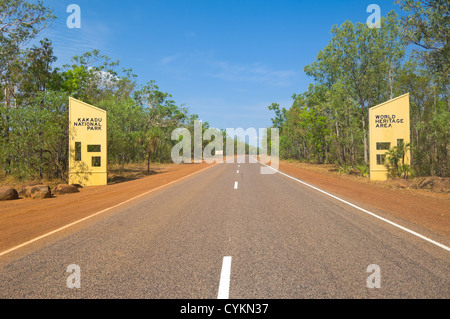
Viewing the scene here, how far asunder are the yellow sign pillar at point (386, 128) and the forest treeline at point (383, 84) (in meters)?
0.84

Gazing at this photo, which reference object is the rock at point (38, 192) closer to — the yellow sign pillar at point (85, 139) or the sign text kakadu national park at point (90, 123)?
the yellow sign pillar at point (85, 139)

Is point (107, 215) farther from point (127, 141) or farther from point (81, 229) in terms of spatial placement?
point (127, 141)

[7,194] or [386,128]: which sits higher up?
[386,128]

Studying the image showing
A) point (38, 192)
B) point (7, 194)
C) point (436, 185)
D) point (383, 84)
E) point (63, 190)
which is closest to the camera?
point (7, 194)

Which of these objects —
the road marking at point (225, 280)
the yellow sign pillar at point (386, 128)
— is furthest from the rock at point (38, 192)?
the yellow sign pillar at point (386, 128)

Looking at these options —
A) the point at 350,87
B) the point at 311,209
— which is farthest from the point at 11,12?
the point at 350,87

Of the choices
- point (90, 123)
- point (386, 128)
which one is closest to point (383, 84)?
point (386, 128)

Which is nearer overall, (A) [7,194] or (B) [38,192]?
(A) [7,194]

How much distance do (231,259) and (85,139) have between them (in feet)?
51.0

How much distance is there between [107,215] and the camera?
7820 mm

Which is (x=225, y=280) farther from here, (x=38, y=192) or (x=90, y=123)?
(x=90, y=123)

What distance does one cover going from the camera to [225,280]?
3660 mm

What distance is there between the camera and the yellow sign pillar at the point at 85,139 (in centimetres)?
1680
